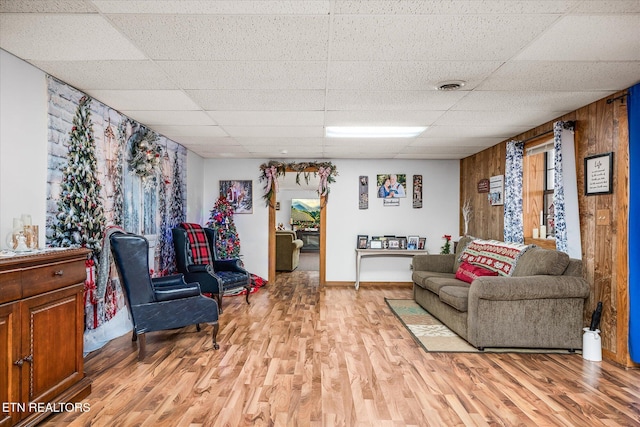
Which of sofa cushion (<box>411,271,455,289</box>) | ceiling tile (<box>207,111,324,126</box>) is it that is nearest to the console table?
sofa cushion (<box>411,271,455,289</box>)

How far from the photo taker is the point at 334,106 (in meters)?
3.85

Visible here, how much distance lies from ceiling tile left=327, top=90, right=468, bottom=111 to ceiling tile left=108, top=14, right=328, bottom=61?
888 millimetres

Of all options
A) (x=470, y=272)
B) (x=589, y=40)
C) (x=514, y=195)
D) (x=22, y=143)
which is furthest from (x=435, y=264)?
(x=22, y=143)

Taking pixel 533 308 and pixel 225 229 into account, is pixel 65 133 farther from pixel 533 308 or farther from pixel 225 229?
pixel 533 308

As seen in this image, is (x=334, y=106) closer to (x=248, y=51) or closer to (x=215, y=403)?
(x=248, y=51)

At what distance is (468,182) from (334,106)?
4.02 meters

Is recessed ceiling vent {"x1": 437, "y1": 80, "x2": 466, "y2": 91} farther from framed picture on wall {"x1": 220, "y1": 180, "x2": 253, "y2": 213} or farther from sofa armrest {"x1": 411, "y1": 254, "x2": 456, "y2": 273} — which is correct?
framed picture on wall {"x1": 220, "y1": 180, "x2": 253, "y2": 213}

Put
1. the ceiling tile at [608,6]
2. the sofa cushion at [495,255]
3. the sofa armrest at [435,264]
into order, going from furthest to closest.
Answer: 1. the sofa armrest at [435,264]
2. the sofa cushion at [495,255]
3. the ceiling tile at [608,6]

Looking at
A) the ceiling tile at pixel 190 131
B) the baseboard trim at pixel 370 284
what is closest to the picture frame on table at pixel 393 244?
the baseboard trim at pixel 370 284

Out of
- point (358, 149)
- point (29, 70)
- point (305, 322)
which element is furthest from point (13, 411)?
point (358, 149)

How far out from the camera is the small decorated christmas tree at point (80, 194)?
3291 mm

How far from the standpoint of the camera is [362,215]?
290 inches

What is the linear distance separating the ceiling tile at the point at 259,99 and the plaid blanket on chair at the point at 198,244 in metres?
2.28

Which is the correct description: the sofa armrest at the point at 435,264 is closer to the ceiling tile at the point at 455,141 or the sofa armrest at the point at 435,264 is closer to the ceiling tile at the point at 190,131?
the ceiling tile at the point at 455,141
